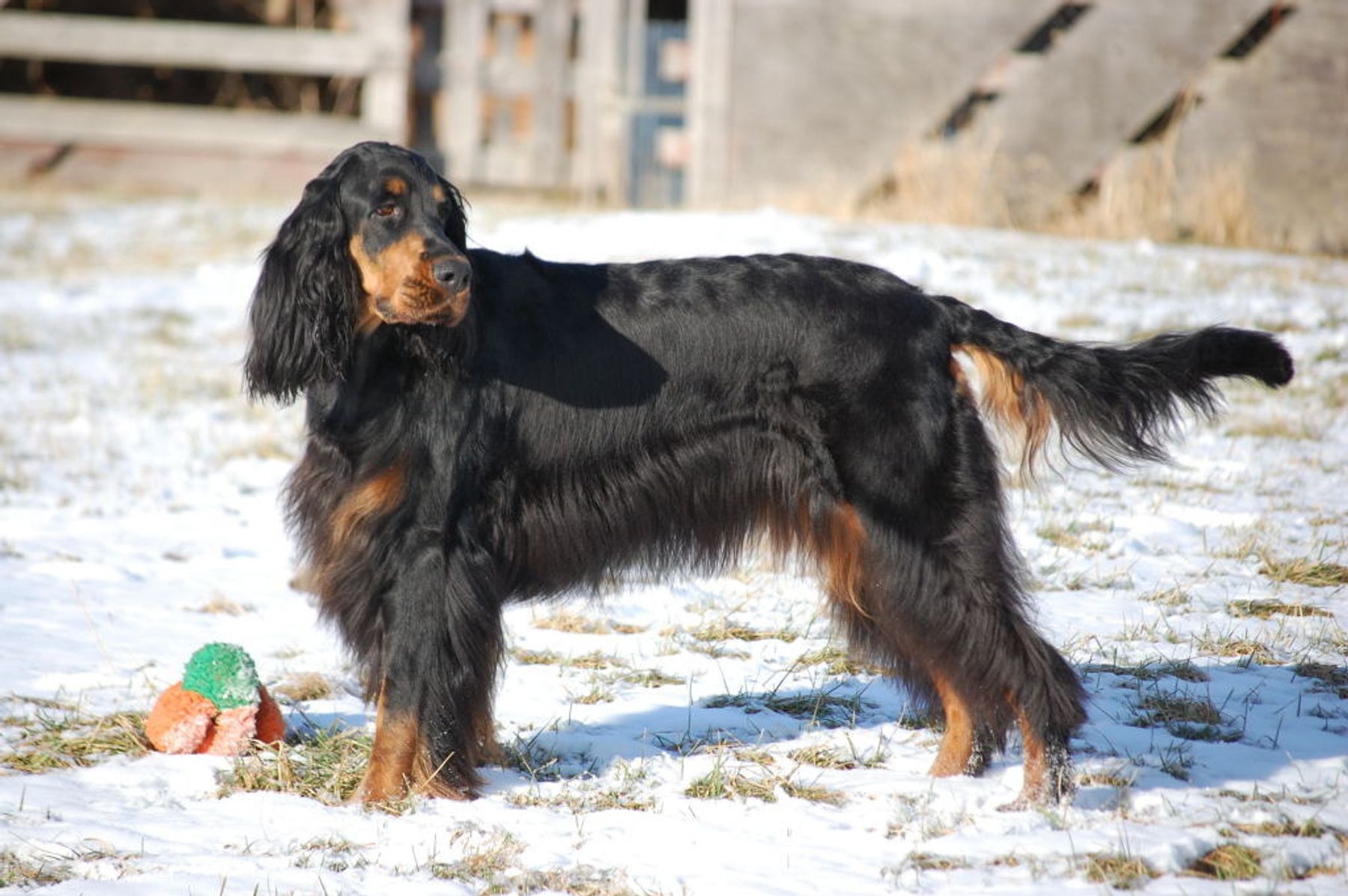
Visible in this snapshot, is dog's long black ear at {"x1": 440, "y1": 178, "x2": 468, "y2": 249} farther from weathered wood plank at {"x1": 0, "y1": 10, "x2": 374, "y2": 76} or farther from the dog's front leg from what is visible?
weathered wood plank at {"x1": 0, "y1": 10, "x2": 374, "y2": 76}

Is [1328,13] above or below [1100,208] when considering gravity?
above

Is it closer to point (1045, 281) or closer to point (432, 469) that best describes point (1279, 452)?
point (1045, 281)

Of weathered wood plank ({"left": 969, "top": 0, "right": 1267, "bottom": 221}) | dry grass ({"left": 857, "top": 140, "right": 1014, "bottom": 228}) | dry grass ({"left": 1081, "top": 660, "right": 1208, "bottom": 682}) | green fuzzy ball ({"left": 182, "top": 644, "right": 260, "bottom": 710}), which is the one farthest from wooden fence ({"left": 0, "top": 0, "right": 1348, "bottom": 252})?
green fuzzy ball ({"left": 182, "top": 644, "right": 260, "bottom": 710})

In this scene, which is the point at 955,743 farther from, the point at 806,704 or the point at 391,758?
the point at 391,758

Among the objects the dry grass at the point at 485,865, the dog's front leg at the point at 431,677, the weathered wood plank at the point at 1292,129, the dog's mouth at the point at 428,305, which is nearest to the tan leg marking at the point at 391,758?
the dog's front leg at the point at 431,677

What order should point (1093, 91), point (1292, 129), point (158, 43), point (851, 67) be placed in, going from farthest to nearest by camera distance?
point (158, 43), point (851, 67), point (1093, 91), point (1292, 129)

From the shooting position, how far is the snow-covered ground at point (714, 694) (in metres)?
2.92

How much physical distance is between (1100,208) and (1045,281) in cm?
232

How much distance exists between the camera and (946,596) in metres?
3.43

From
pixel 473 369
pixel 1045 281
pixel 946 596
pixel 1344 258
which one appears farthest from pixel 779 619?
pixel 1344 258

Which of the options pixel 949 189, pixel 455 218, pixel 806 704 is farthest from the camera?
pixel 949 189

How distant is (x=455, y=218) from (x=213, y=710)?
1419 millimetres

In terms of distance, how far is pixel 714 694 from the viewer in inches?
161

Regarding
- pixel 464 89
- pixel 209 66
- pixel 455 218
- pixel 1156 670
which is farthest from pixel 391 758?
pixel 209 66
